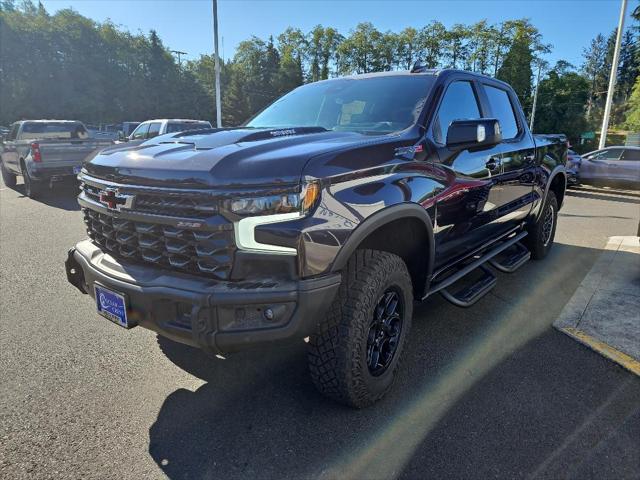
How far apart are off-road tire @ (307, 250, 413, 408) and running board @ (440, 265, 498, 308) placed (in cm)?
85

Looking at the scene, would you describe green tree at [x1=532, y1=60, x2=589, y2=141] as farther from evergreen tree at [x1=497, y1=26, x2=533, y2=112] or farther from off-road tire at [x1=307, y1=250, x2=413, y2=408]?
off-road tire at [x1=307, y1=250, x2=413, y2=408]

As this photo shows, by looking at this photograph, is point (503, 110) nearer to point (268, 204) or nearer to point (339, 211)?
point (339, 211)

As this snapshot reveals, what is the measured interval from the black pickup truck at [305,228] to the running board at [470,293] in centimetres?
1

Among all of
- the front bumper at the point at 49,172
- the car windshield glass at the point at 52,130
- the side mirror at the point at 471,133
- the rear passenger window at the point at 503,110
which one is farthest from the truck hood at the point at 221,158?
the car windshield glass at the point at 52,130

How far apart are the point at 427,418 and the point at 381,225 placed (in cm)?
111

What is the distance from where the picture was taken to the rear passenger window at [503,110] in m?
4.10

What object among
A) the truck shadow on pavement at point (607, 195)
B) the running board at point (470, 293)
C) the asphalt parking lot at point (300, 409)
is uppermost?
the running board at point (470, 293)

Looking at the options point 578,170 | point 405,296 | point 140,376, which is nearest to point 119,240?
point 140,376

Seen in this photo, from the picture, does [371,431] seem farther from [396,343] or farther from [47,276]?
[47,276]

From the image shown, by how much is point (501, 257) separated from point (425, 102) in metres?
2.26

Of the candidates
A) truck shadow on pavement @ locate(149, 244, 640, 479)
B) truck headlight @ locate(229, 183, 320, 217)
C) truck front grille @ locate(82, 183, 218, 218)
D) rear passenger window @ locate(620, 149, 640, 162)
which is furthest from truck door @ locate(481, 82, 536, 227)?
rear passenger window @ locate(620, 149, 640, 162)

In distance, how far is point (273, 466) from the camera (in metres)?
2.14

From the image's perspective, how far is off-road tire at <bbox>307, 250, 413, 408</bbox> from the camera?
89.0 inches

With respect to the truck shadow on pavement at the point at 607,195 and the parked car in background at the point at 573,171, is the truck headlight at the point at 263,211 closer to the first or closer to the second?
the truck shadow on pavement at the point at 607,195
